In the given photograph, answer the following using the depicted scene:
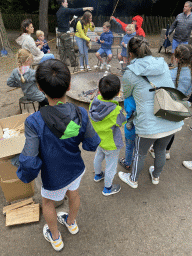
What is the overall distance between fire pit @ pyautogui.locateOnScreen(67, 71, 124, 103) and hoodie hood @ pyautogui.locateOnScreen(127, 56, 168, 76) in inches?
97.8

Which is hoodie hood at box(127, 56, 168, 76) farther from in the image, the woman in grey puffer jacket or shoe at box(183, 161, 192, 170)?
shoe at box(183, 161, 192, 170)

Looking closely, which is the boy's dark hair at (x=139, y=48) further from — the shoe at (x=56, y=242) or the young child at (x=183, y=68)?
the shoe at (x=56, y=242)

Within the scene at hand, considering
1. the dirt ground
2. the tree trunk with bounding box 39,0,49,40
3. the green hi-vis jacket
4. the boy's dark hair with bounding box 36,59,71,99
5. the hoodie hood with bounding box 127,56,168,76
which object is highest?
the tree trunk with bounding box 39,0,49,40

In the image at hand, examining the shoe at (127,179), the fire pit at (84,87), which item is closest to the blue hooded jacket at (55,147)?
the shoe at (127,179)

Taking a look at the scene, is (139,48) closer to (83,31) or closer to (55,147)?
(55,147)

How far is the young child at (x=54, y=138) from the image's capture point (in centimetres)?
123

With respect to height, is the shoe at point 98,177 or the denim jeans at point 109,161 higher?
the denim jeans at point 109,161

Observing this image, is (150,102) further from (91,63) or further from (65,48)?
(91,63)

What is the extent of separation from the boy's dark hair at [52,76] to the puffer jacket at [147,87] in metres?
0.92

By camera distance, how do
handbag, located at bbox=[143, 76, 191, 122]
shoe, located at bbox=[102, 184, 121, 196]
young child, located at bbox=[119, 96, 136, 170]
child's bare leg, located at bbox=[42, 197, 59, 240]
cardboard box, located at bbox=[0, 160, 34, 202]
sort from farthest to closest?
shoe, located at bbox=[102, 184, 121, 196], young child, located at bbox=[119, 96, 136, 170], cardboard box, located at bbox=[0, 160, 34, 202], handbag, located at bbox=[143, 76, 191, 122], child's bare leg, located at bbox=[42, 197, 59, 240]

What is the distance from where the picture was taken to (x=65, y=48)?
694cm

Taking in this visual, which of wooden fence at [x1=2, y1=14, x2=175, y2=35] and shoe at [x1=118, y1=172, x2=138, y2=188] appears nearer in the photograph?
shoe at [x1=118, y1=172, x2=138, y2=188]

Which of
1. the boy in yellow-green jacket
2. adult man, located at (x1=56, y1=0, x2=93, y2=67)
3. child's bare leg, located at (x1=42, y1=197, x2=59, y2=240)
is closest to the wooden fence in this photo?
adult man, located at (x1=56, y1=0, x2=93, y2=67)

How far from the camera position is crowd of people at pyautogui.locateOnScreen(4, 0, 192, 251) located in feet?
4.12
